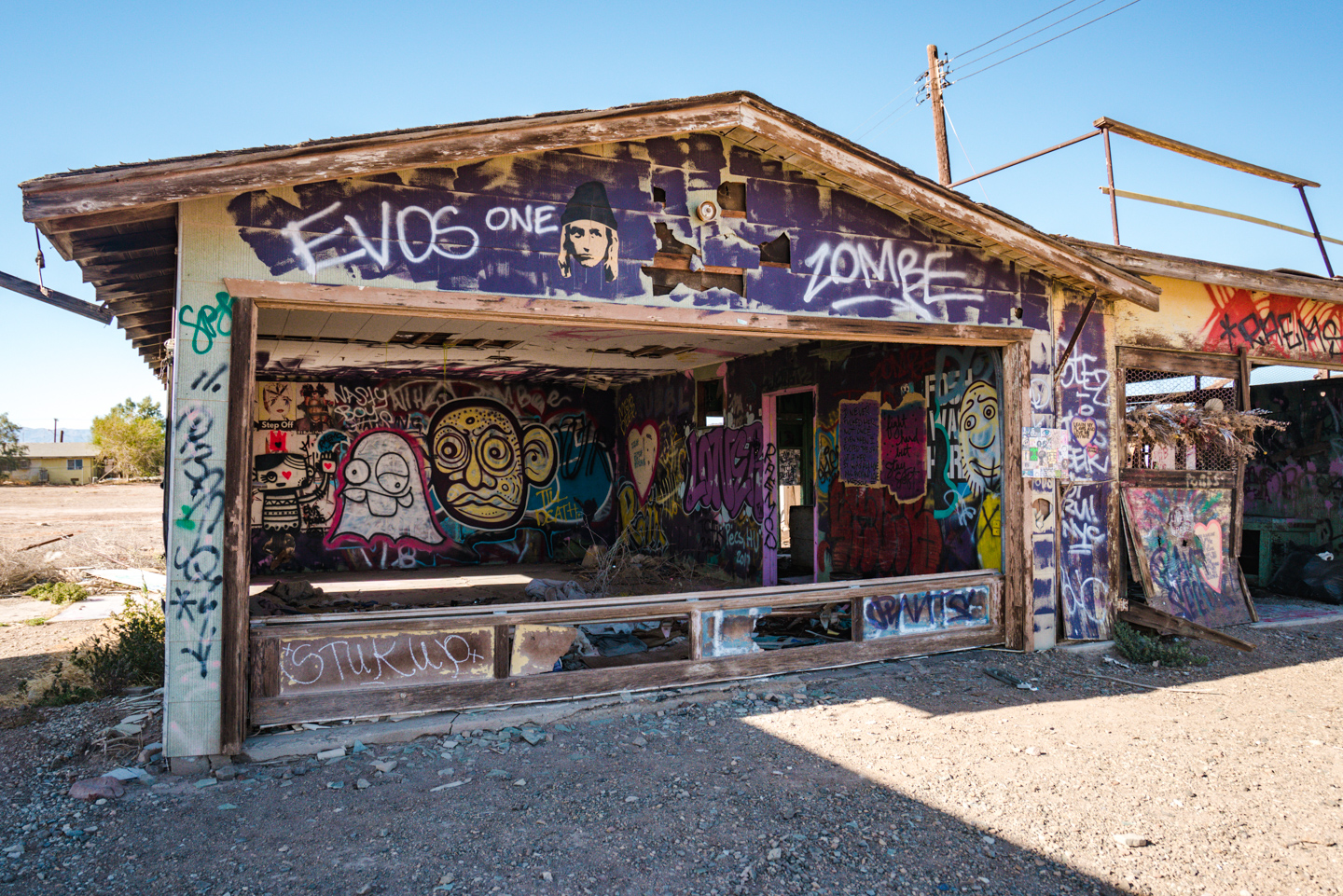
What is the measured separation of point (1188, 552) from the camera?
789 cm

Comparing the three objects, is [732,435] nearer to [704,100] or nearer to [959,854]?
[704,100]

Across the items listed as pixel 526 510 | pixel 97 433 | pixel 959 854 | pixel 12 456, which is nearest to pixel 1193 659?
pixel 959 854

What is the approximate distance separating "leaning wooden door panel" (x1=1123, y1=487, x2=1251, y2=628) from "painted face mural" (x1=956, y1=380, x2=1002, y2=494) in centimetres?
148

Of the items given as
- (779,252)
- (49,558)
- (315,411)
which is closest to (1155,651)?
(779,252)

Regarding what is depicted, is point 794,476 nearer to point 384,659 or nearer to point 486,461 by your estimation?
point 486,461

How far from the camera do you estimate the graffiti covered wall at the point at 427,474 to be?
12.0 meters

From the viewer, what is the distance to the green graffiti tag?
4449 millimetres

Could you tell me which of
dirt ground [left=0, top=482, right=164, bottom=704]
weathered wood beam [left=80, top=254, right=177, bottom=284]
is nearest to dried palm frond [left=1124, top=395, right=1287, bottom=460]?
weathered wood beam [left=80, top=254, right=177, bottom=284]

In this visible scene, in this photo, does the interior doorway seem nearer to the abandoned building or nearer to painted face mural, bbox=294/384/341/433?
the abandoned building

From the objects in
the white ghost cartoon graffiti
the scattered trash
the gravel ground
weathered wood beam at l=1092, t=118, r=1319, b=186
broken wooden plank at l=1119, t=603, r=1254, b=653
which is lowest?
the gravel ground

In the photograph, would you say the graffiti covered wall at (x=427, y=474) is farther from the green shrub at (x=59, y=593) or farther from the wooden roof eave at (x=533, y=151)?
the wooden roof eave at (x=533, y=151)

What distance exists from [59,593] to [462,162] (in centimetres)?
843

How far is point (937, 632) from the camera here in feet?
21.9

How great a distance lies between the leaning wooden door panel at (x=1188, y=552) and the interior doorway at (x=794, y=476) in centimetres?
358
